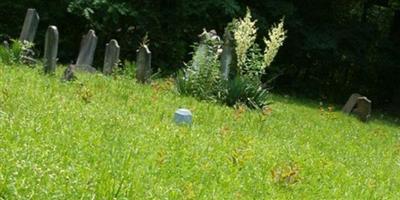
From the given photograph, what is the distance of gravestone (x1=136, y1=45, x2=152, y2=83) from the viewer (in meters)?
12.8

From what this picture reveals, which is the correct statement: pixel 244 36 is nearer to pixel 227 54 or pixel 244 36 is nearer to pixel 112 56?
pixel 227 54

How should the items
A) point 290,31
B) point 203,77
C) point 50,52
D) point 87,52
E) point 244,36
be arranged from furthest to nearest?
point 290,31, point 87,52, point 203,77, point 244,36, point 50,52

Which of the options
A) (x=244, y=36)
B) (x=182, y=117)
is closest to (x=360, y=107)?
(x=244, y=36)

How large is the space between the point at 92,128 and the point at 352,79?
1940 cm

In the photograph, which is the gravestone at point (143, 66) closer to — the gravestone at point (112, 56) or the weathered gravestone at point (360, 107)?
the gravestone at point (112, 56)

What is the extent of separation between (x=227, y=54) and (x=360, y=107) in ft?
A: 15.7

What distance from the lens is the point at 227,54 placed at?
Answer: 12914 mm

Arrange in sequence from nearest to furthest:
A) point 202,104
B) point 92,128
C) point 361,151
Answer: point 92,128, point 361,151, point 202,104

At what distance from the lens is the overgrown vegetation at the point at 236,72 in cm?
1180

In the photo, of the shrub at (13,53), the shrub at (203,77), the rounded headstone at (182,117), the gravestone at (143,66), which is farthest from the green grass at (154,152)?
the gravestone at (143,66)

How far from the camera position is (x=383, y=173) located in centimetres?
775

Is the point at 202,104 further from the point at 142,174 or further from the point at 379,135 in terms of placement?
the point at 142,174

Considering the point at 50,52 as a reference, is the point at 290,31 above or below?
above

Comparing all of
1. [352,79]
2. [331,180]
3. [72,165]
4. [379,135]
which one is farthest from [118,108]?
[352,79]
